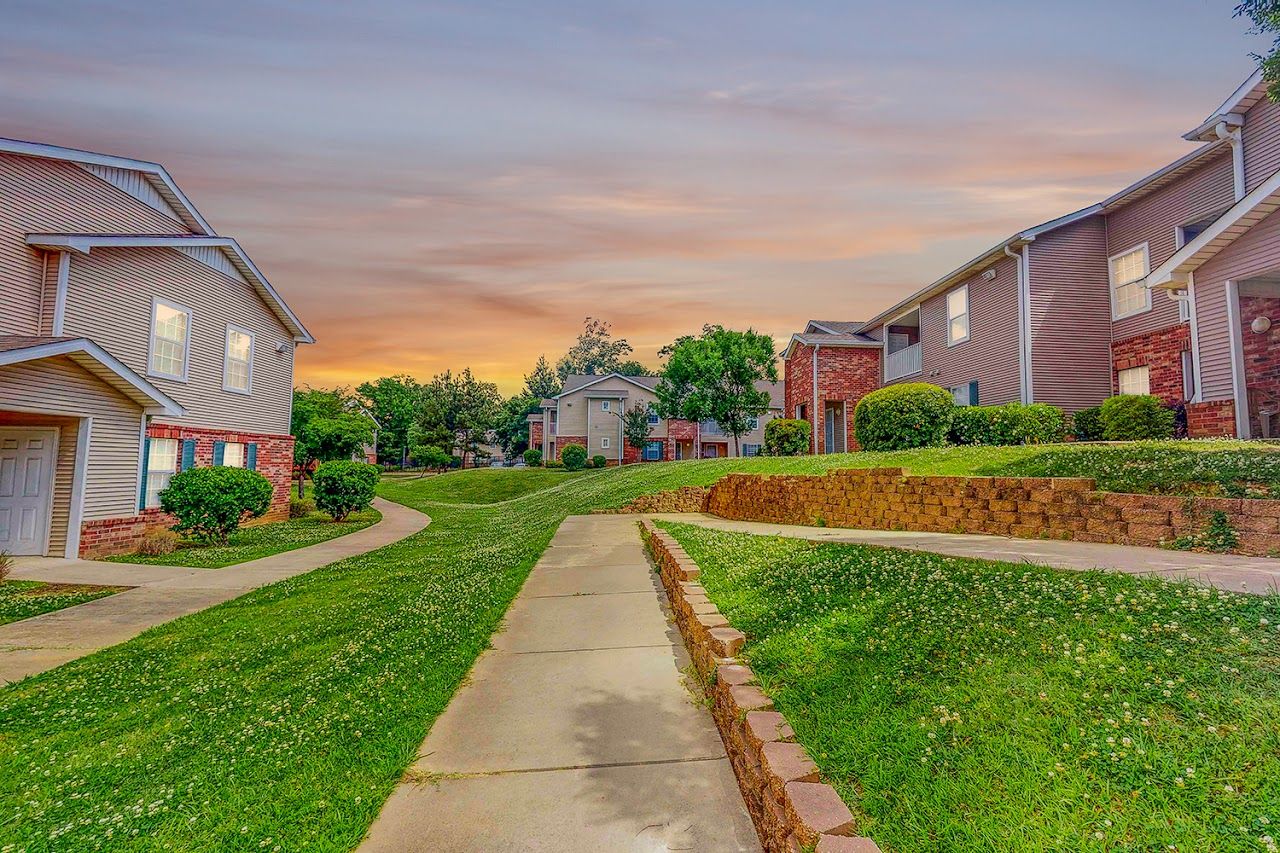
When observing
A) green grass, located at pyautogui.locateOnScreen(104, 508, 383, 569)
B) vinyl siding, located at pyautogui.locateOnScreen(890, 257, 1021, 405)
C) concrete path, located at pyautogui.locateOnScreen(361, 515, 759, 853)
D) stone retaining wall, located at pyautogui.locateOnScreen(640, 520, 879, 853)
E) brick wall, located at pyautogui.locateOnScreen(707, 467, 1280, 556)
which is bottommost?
green grass, located at pyautogui.locateOnScreen(104, 508, 383, 569)

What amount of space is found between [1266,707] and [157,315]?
685 inches

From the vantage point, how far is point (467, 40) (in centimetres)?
1051

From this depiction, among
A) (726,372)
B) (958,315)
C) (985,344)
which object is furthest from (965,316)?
(726,372)

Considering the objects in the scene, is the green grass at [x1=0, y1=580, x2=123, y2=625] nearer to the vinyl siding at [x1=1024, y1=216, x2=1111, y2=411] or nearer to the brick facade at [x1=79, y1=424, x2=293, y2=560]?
the brick facade at [x1=79, y1=424, x2=293, y2=560]

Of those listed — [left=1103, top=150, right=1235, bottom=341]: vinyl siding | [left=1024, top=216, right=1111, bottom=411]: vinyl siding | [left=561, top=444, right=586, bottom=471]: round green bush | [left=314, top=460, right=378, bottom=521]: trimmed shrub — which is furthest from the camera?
[left=561, top=444, right=586, bottom=471]: round green bush

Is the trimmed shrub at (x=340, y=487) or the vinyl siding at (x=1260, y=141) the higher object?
the vinyl siding at (x=1260, y=141)

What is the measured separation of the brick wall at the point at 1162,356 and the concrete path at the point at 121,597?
18.7m

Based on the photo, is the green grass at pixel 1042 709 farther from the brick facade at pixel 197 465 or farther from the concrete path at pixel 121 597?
the brick facade at pixel 197 465

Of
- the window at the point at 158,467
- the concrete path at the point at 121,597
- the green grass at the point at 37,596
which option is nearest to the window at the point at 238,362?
the window at the point at 158,467

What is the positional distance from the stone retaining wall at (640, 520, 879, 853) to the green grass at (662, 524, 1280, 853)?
131mm

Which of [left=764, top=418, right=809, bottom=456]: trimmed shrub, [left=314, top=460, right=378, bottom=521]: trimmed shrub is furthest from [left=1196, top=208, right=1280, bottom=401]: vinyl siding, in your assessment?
[left=314, top=460, right=378, bottom=521]: trimmed shrub

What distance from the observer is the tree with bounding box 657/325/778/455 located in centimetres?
2836

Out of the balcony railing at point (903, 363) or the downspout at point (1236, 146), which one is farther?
the balcony railing at point (903, 363)

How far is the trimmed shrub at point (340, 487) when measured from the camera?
17062 mm
